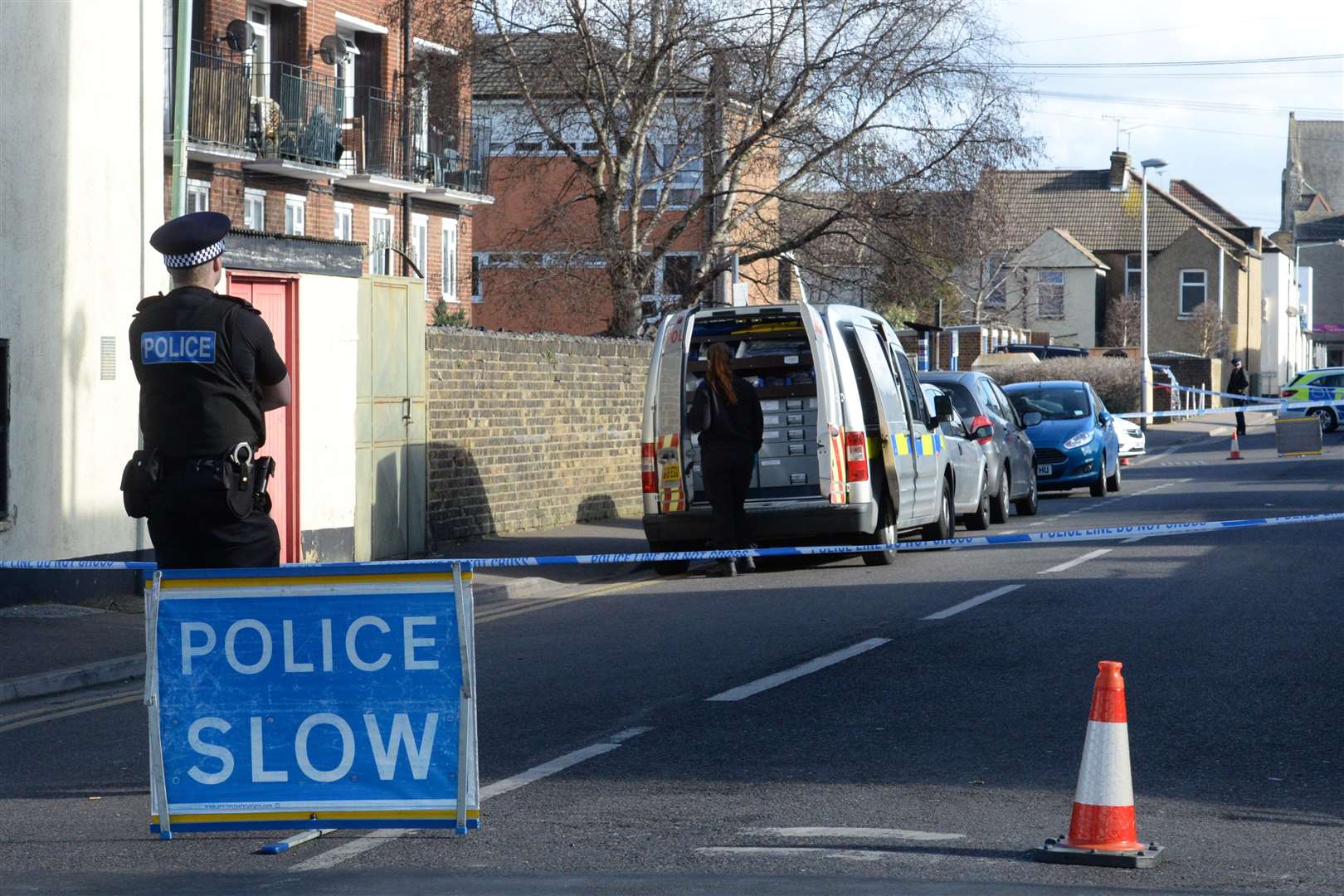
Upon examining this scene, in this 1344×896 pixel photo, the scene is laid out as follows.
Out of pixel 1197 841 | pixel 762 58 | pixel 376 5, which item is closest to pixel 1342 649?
pixel 1197 841

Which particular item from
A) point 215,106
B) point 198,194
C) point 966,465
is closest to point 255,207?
point 198,194

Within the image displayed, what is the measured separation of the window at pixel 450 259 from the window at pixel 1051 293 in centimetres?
4396

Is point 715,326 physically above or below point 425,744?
above

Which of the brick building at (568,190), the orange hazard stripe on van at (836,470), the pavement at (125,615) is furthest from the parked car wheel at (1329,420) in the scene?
the orange hazard stripe on van at (836,470)

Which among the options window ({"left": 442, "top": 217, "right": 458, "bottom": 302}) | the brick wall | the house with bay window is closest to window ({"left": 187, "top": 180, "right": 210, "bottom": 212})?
window ({"left": 442, "top": 217, "right": 458, "bottom": 302})

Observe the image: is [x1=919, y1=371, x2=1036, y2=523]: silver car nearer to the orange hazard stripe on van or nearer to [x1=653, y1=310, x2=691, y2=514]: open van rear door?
the orange hazard stripe on van

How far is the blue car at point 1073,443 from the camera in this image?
24500mm

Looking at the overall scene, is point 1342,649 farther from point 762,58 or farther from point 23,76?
point 762,58

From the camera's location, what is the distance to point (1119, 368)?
53.5 meters

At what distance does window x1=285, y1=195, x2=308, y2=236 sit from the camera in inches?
1256

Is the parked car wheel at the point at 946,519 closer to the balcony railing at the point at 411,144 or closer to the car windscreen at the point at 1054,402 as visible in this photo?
the car windscreen at the point at 1054,402

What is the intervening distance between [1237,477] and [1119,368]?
1038 inches

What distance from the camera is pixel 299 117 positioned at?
31000mm

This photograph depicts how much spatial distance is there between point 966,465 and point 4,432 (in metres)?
9.61
